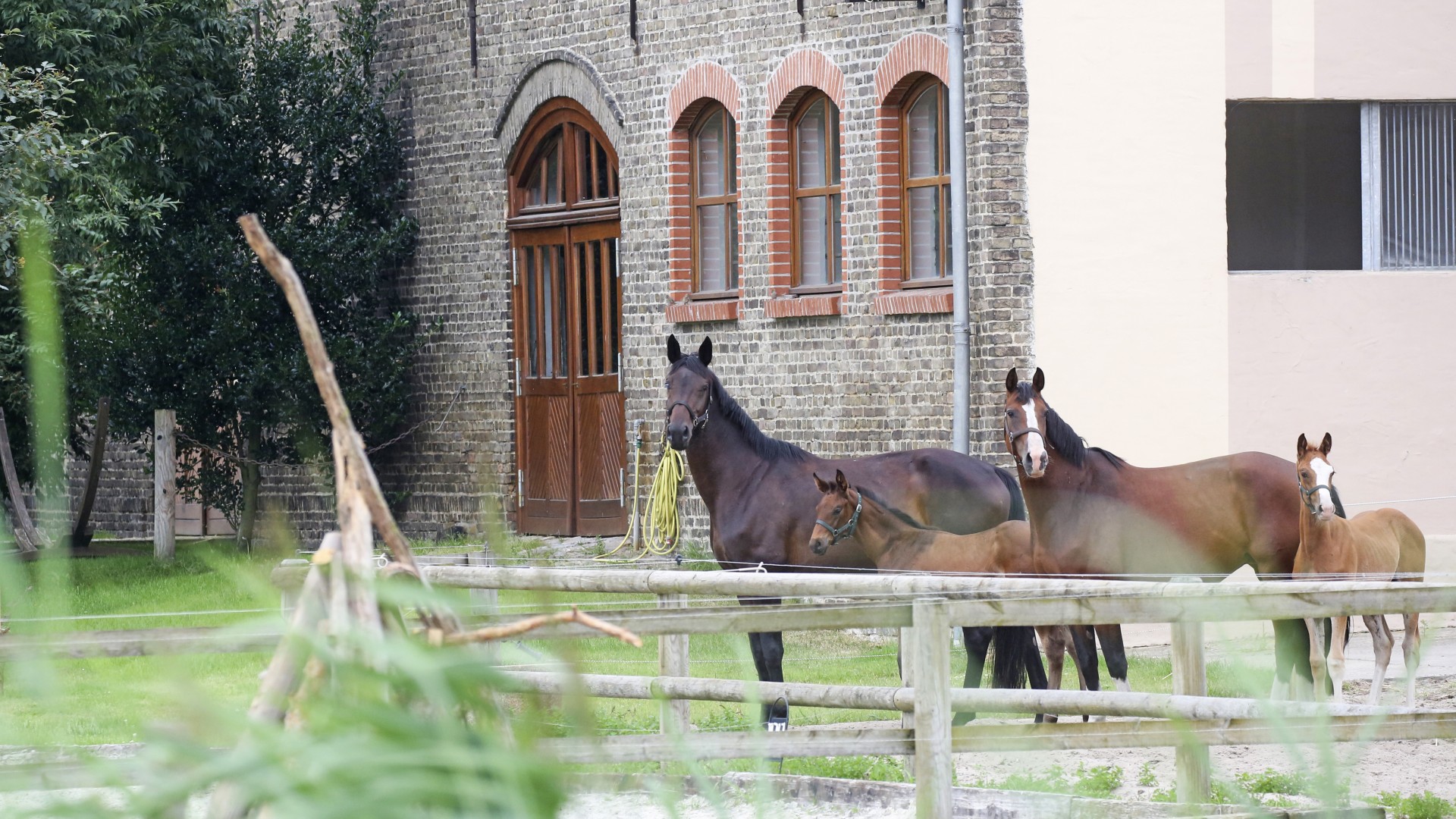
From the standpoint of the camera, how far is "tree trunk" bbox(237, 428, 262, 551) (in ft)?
59.1

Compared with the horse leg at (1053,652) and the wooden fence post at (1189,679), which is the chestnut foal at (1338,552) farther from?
the wooden fence post at (1189,679)

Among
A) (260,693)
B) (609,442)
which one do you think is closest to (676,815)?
(260,693)

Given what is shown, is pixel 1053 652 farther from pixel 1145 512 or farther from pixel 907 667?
→ pixel 907 667

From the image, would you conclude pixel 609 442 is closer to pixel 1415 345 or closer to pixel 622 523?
pixel 622 523

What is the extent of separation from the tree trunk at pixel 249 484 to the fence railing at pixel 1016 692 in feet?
40.0

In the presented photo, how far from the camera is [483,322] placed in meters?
17.8

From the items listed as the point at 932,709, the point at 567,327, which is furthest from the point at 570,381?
the point at 932,709

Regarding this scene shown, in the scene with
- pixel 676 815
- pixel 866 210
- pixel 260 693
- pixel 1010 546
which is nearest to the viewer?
pixel 260 693

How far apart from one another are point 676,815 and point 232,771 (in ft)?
1.40

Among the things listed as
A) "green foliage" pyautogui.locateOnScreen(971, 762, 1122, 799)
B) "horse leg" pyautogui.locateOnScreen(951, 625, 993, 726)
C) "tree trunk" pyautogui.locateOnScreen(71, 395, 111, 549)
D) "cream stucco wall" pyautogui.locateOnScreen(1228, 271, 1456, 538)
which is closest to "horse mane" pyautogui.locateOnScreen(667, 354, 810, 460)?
"horse leg" pyautogui.locateOnScreen(951, 625, 993, 726)

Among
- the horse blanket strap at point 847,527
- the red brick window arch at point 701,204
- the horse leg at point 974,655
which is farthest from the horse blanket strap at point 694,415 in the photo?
the red brick window arch at point 701,204

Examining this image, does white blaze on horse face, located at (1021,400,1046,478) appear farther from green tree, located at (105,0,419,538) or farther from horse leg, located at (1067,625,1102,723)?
green tree, located at (105,0,419,538)

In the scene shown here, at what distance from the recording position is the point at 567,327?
→ 682 inches

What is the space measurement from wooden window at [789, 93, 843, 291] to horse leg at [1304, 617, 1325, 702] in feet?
21.5
